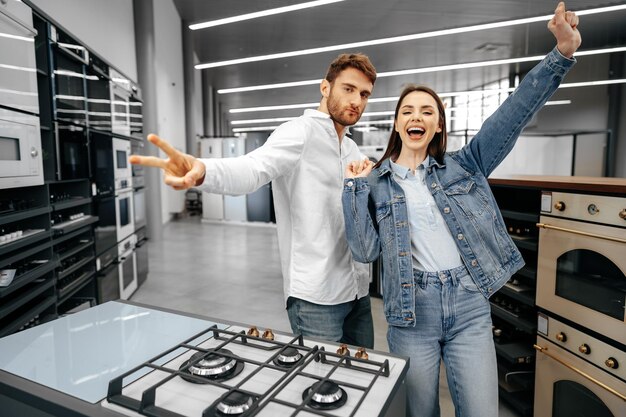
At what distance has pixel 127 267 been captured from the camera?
13.8 ft

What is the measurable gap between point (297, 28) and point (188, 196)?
19.3 ft

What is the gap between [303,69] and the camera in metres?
12.5

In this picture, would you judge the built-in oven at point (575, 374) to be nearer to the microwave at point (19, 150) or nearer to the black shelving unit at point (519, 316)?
the black shelving unit at point (519, 316)

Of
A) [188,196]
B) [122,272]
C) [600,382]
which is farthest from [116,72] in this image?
[188,196]

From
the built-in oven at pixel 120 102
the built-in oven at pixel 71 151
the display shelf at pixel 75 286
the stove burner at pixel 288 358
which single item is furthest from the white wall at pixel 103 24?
the stove burner at pixel 288 358

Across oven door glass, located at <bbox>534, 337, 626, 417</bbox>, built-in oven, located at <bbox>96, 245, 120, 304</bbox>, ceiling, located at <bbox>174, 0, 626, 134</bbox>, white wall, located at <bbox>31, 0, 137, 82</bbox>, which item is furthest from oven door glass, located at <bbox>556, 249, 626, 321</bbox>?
ceiling, located at <bbox>174, 0, 626, 134</bbox>

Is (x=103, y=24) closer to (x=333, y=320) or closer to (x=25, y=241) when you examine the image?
(x=25, y=241)

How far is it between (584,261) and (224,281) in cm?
408

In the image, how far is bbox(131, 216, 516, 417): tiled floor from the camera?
3.89 metres

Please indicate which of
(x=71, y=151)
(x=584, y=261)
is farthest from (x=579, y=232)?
(x=71, y=151)

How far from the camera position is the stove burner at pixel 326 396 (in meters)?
0.80

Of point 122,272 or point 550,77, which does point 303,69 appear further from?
point 550,77

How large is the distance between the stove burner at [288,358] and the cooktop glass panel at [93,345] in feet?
1.01

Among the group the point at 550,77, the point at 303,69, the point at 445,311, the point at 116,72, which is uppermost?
the point at 303,69
